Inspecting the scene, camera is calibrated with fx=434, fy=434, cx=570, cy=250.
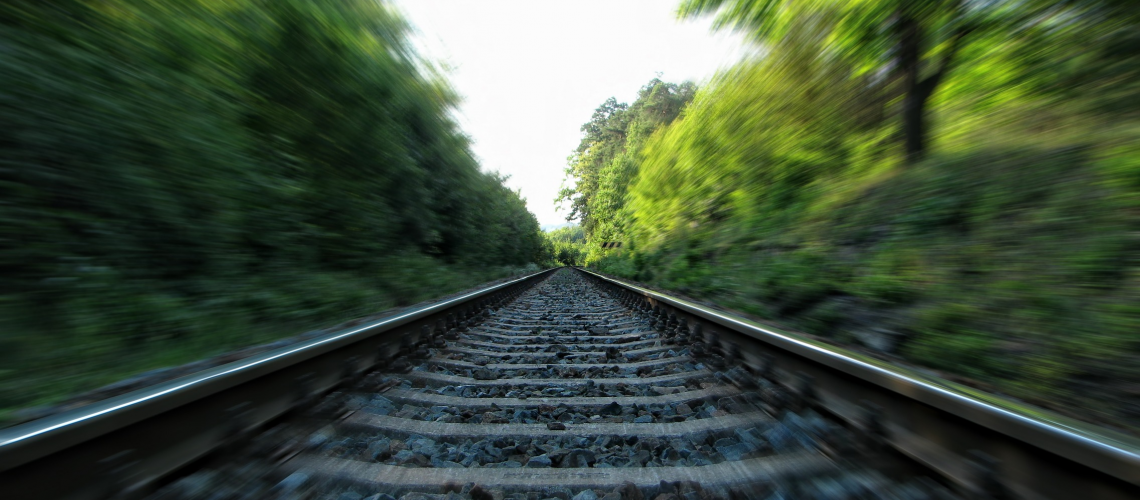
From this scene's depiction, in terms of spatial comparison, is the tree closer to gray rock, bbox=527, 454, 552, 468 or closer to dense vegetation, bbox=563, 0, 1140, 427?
dense vegetation, bbox=563, 0, 1140, 427

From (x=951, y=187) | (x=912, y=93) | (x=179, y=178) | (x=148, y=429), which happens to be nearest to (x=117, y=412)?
(x=148, y=429)

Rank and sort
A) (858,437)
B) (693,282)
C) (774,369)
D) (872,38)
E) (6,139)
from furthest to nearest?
1. (693,282)
2. (872,38)
3. (6,139)
4. (774,369)
5. (858,437)

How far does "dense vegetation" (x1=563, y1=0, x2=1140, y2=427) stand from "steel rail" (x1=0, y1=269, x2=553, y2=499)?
11.0ft

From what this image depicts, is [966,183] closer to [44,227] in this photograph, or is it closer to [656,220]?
[44,227]

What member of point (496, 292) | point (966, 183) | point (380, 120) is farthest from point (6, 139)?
point (966, 183)

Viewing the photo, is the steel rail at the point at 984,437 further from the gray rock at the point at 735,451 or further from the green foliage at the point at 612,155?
the green foliage at the point at 612,155

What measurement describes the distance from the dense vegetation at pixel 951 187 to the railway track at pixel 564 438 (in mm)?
1385

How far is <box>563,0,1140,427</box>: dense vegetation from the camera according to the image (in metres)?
2.35

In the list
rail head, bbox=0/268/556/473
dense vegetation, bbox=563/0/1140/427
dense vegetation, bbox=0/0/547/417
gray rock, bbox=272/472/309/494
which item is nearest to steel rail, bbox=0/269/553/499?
rail head, bbox=0/268/556/473

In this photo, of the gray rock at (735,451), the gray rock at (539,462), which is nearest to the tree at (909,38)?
the gray rock at (735,451)

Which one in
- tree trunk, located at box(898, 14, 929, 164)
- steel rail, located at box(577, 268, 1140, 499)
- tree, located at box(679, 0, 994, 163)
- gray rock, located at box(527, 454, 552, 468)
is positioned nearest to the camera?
steel rail, located at box(577, 268, 1140, 499)

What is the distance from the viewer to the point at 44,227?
2441mm

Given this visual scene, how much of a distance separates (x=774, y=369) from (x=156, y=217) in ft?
13.6

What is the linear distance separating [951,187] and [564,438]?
153 inches
